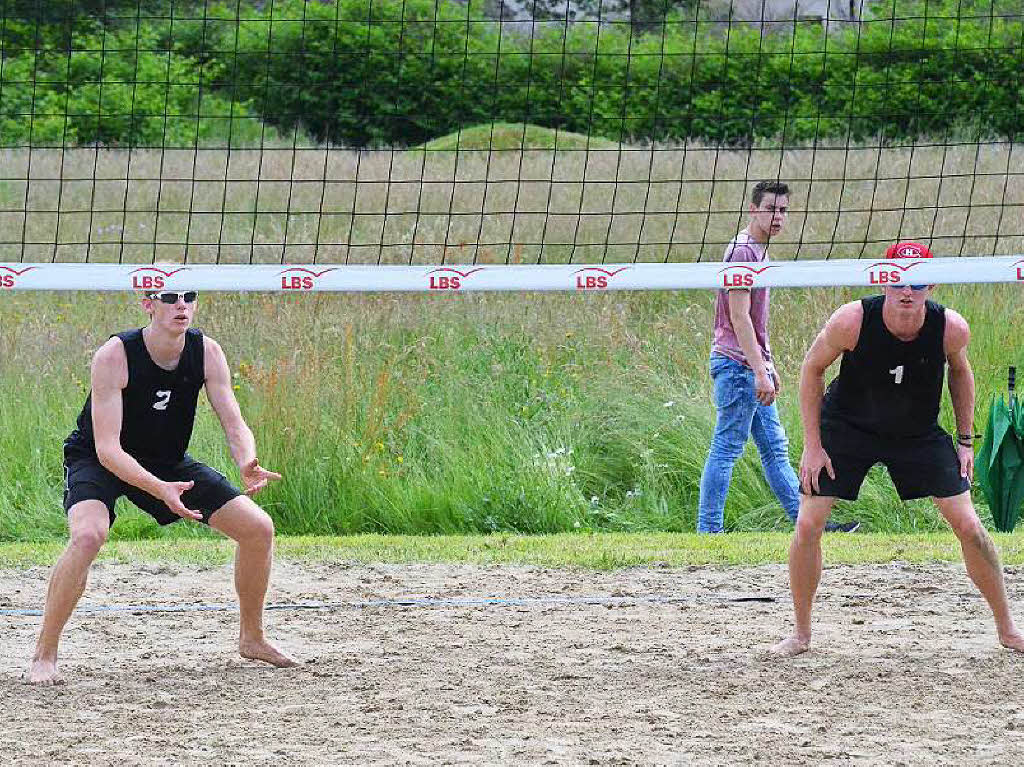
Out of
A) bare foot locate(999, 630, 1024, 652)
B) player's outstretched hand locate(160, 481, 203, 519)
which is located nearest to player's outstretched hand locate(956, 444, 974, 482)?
bare foot locate(999, 630, 1024, 652)

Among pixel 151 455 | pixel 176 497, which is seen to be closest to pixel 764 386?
pixel 151 455

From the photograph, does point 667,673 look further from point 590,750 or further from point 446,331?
point 446,331

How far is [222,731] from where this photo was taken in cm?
527

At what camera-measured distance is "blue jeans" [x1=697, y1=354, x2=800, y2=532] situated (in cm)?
857

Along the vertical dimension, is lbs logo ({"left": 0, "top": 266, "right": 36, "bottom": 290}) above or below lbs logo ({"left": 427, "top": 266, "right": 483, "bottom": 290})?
below

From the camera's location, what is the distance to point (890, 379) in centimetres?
605

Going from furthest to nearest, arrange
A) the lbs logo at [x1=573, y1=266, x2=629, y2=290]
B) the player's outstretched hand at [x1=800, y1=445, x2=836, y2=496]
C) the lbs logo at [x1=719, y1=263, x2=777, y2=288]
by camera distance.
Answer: the lbs logo at [x1=719, y1=263, x2=777, y2=288] < the lbs logo at [x1=573, y1=266, x2=629, y2=290] < the player's outstretched hand at [x1=800, y1=445, x2=836, y2=496]

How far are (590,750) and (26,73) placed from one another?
20607 mm

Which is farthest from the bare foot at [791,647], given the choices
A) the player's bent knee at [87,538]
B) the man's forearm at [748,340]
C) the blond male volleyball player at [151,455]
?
the player's bent knee at [87,538]

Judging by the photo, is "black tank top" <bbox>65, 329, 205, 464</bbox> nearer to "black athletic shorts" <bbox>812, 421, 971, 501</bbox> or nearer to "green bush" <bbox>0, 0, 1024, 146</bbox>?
"black athletic shorts" <bbox>812, 421, 971, 501</bbox>

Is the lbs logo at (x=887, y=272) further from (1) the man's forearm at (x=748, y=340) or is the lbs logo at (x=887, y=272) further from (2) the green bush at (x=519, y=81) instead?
(2) the green bush at (x=519, y=81)

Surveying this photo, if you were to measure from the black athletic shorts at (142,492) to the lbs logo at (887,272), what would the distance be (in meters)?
2.49

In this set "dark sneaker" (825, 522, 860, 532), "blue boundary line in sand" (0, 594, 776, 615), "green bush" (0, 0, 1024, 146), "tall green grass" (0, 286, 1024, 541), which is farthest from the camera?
"green bush" (0, 0, 1024, 146)

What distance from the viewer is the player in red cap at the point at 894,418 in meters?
5.98
